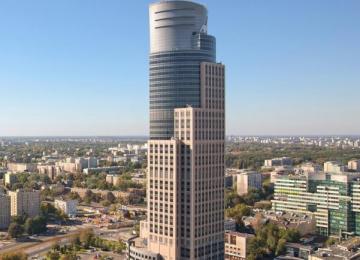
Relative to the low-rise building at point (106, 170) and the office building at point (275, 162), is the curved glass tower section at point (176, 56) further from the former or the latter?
the office building at point (275, 162)

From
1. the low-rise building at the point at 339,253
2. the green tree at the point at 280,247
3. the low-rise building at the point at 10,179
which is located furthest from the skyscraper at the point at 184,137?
the low-rise building at the point at 10,179

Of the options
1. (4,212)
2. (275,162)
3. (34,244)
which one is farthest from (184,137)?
(275,162)

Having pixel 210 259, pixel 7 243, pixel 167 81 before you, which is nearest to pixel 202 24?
pixel 167 81

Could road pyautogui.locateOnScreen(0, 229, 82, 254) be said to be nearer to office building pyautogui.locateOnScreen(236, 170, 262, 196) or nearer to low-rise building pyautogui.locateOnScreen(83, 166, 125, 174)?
Answer: office building pyautogui.locateOnScreen(236, 170, 262, 196)

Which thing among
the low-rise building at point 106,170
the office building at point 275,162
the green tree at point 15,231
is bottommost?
the green tree at point 15,231

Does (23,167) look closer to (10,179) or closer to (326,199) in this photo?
(10,179)

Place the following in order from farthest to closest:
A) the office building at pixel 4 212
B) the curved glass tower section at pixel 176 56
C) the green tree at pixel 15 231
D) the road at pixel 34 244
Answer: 1. the office building at pixel 4 212
2. the green tree at pixel 15 231
3. the road at pixel 34 244
4. the curved glass tower section at pixel 176 56

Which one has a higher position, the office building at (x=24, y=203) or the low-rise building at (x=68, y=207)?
the office building at (x=24, y=203)
